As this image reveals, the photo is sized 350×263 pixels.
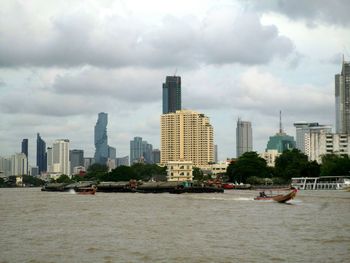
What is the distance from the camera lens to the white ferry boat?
163525 mm

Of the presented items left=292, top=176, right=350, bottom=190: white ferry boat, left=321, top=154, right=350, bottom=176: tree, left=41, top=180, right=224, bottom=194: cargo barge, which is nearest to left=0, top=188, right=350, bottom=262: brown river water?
left=41, top=180, right=224, bottom=194: cargo barge

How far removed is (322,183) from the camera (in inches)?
6668

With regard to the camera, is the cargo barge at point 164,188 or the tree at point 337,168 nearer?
the cargo barge at point 164,188

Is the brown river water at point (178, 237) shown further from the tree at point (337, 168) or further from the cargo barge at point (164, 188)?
the tree at point (337, 168)

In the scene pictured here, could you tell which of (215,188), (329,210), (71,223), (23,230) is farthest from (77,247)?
(215,188)

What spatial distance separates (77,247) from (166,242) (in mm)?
5710

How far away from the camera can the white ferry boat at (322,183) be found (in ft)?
536

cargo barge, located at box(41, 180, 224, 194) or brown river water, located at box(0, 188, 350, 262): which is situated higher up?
cargo barge, located at box(41, 180, 224, 194)

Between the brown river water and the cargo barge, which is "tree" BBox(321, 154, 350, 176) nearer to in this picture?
the cargo barge

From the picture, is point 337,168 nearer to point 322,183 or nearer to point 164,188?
point 322,183

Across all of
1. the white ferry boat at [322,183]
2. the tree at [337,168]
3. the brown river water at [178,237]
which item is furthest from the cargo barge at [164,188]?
the brown river water at [178,237]

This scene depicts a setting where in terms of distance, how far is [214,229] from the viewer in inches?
1934

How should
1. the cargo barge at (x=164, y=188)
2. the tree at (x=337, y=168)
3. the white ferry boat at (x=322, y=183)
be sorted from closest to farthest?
the cargo barge at (x=164, y=188)
the white ferry boat at (x=322, y=183)
the tree at (x=337, y=168)

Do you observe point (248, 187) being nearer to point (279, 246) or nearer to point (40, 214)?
point (40, 214)
